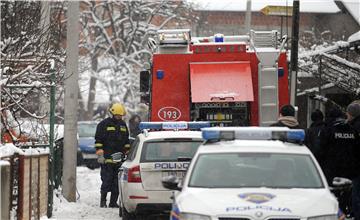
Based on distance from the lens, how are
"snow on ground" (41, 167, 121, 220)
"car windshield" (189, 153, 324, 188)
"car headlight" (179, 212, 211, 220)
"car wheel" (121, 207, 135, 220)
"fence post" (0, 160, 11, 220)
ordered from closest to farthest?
"car headlight" (179, 212, 211, 220), "car windshield" (189, 153, 324, 188), "fence post" (0, 160, 11, 220), "car wheel" (121, 207, 135, 220), "snow on ground" (41, 167, 121, 220)

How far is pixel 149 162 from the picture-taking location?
12672mm

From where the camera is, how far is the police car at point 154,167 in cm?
1254

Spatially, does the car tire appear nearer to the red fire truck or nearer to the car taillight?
the car taillight

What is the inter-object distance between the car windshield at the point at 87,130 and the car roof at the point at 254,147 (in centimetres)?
2186

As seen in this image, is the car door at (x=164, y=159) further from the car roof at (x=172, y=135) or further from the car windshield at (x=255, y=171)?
the car windshield at (x=255, y=171)

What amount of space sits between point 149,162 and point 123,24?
30753 millimetres

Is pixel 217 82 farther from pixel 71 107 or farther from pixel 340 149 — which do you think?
pixel 340 149

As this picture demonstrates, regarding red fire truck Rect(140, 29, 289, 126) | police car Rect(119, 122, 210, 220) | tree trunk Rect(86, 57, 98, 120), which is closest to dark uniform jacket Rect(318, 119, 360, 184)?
police car Rect(119, 122, 210, 220)

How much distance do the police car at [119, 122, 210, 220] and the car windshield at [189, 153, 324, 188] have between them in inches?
125

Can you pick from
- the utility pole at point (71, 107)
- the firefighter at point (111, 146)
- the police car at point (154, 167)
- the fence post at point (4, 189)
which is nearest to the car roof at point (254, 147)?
the fence post at point (4, 189)

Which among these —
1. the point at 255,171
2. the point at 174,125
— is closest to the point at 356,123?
the point at 174,125

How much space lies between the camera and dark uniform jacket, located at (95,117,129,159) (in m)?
16.2

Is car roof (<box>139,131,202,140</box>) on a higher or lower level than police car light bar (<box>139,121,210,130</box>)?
lower

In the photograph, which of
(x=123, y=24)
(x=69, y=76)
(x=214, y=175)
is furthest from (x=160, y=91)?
(x=123, y=24)
